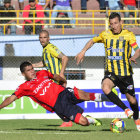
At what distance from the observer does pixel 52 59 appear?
9758 millimetres

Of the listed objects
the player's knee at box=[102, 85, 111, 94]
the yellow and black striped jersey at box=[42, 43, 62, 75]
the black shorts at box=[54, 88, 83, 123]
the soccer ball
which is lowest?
the soccer ball

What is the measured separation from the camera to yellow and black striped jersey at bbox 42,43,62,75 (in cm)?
973

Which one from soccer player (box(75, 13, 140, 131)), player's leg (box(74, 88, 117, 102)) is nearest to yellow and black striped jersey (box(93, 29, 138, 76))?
soccer player (box(75, 13, 140, 131))

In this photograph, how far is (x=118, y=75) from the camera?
852cm

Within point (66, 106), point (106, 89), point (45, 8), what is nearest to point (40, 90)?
point (66, 106)

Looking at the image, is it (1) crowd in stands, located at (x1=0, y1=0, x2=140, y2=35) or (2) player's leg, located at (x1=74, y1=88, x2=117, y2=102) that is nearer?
(2) player's leg, located at (x1=74, y1=88, x2=117, y2=102)

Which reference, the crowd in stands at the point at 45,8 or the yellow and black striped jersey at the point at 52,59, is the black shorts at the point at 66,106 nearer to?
the yellow and black striped jersey at the point at 52,59

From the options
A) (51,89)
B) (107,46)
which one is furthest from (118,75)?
(51,89)

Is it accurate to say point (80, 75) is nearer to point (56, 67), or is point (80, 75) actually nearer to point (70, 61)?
point (70, 61)

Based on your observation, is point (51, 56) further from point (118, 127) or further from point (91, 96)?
point (118, 127)

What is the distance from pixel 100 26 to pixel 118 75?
9.72 m

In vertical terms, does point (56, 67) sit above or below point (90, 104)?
above

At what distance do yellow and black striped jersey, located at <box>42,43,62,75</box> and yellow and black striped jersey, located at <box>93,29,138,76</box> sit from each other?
1449 mm

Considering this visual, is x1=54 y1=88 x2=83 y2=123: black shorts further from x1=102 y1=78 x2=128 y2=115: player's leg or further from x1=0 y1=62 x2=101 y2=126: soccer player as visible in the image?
x1=102 y1=78 x2=128 y2=115: player's leg
